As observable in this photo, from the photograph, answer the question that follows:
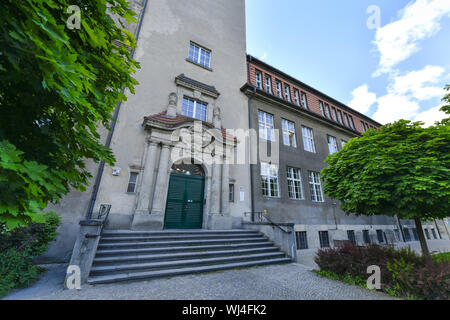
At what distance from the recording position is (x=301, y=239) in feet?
35.5

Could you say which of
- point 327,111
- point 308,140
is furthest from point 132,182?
point 327,111

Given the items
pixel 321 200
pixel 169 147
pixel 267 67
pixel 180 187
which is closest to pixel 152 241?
pixel 180 187

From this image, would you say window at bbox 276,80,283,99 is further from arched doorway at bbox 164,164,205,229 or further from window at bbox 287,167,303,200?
arched doorway at bbox 164,164,205,229

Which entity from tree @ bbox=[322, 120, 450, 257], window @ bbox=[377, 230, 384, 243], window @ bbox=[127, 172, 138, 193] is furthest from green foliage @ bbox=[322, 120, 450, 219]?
window @ bbox=[377, 230, 384, 243]

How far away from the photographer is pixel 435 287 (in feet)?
12.2

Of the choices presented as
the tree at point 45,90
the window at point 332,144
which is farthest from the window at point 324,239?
the tree at point 45,90

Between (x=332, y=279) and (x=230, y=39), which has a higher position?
(x=230, y=39)

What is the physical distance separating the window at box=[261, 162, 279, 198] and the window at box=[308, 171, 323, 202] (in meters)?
3.24

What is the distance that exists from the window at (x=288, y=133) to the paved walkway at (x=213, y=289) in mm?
9462

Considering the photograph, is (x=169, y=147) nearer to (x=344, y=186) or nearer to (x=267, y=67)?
(x=344, y=186)

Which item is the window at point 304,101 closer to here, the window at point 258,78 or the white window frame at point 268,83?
the white window frame at point 268,83

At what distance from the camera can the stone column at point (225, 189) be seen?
9.23 m

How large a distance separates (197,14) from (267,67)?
630 cm

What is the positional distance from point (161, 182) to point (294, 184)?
8690 mm
